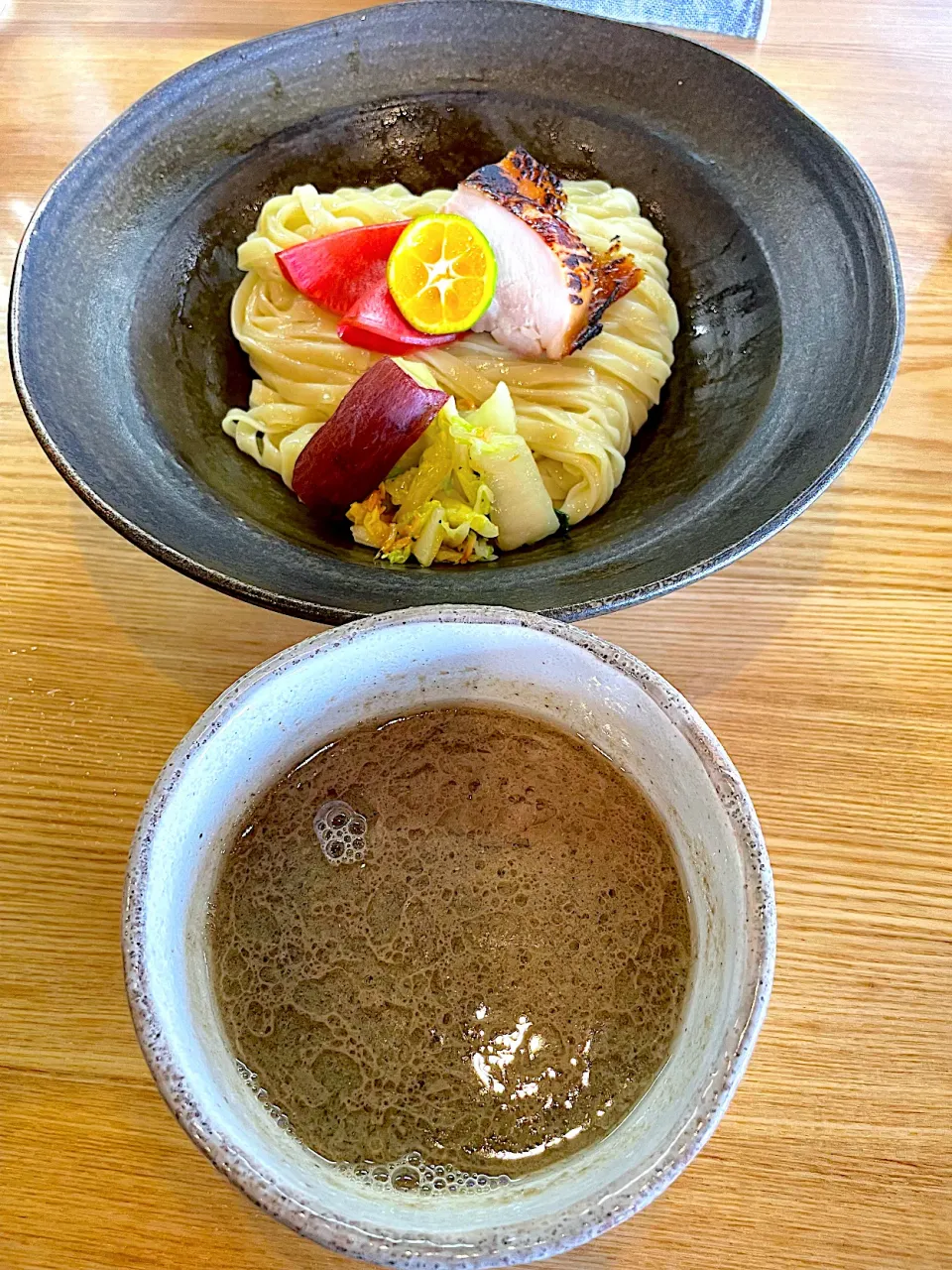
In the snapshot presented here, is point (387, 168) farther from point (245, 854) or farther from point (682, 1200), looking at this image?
point (682, 1200)

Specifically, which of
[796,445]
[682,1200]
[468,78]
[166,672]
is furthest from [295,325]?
[682,1200]

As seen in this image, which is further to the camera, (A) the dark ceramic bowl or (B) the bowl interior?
(B) the bowl interior

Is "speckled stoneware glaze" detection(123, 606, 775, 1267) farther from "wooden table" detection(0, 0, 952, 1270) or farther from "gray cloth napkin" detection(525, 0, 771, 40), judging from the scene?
"gray cloth napkin" detection(525, 0, 771, 40)

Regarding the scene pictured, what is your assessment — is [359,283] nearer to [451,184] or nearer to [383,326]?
[383,326]

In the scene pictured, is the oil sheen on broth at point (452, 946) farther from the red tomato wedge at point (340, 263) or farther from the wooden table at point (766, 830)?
the red tomato wedge at point (340, 263)

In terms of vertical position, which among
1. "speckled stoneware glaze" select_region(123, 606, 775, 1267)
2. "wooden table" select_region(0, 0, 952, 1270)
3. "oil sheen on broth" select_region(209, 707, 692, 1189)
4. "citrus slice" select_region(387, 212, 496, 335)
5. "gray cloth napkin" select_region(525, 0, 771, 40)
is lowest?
"wooden table" select_region(0, 0, 952, 1270)

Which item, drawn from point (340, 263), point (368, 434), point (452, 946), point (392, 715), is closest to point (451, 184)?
point (340, 263)

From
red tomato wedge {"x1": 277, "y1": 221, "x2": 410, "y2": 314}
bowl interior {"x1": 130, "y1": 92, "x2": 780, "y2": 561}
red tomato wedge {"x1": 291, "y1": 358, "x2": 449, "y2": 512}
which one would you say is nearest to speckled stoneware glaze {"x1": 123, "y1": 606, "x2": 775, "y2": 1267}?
bowl interior {"x1": 130, "y1": 92, "x2": 780, "y2": 561}

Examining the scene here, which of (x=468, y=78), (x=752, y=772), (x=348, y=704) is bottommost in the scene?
(x=752, y=772)
